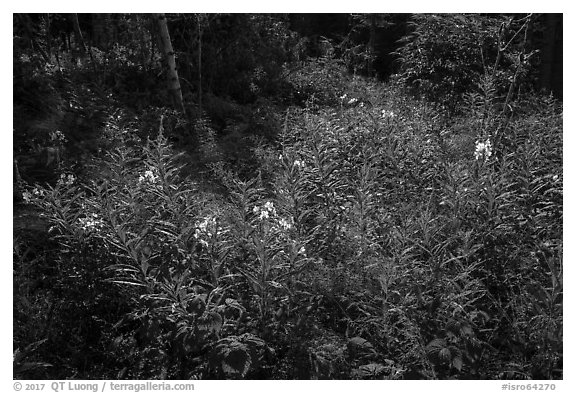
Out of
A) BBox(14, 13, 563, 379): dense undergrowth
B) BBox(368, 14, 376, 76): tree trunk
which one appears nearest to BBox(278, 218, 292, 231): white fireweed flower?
BBox(14, 13, 563, 379): dense undergrowth

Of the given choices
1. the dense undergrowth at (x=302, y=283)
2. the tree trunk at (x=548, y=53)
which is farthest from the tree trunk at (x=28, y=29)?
the tree trunk at (x=548, y=53)

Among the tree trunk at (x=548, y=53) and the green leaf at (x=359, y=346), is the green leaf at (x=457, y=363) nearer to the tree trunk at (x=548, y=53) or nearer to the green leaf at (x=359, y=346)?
the green leaf at (x=359, y=346)

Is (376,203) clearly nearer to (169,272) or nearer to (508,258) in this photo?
(508,258)

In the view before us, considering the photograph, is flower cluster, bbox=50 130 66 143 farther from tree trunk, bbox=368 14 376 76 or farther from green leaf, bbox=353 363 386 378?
tree trunk, bbox=368 14 376 76

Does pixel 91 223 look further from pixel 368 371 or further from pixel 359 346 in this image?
pixel 368 371

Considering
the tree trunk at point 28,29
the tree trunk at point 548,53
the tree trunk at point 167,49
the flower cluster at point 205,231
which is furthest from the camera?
A: the tree trunk at point 548,53

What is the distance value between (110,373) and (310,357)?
1277 millimetres

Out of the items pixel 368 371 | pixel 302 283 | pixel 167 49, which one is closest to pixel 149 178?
pixel 302 283

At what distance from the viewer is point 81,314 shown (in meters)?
3.66

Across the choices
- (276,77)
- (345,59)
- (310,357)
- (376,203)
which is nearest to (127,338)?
(310,357)

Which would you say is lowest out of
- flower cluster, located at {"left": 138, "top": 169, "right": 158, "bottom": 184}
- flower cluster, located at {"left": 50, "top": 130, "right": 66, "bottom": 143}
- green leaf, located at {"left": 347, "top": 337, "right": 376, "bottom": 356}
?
green leaf, located at {"left": 347, "top": 337, "right": 376, "bottom": 356}

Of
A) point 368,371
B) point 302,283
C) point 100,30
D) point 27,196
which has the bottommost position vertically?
point 368,371

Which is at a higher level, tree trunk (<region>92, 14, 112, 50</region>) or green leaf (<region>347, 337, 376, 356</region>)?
tree trunk (<region>92, 14, 112, 50</region>)

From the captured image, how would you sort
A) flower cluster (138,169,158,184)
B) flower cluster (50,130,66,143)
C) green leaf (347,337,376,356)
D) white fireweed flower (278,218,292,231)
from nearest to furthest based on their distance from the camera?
green leaf (347,337,376,356)
white fireweed flower (278,218,292,231)
flower cluster (138,169,158,184)
flower cluster (50,130,66,143)
